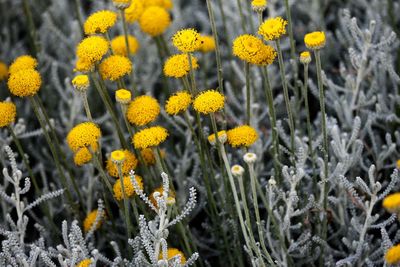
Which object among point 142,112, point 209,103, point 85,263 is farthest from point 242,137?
point 85,263

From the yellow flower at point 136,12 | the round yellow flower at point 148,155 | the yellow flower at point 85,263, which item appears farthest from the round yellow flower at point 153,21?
the yellow flower at point 85,263

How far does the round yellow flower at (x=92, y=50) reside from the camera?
4.08ft

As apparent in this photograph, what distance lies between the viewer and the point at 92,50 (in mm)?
1245

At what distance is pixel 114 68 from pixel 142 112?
4.9 inches

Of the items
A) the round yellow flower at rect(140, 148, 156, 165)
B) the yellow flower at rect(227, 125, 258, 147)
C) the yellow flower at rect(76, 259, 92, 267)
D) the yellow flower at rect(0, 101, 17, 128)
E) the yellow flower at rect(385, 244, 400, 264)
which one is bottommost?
the yellow flower at rect(385, 244, 400, 264)

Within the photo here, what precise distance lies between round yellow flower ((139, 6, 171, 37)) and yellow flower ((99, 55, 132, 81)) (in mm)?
287

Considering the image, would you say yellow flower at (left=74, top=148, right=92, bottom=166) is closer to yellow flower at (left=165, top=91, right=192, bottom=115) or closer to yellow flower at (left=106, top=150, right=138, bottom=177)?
yellow flower at (left=106, top=150, right=138, bottom=177)

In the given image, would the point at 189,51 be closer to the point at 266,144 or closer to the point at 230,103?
the point at 266,144

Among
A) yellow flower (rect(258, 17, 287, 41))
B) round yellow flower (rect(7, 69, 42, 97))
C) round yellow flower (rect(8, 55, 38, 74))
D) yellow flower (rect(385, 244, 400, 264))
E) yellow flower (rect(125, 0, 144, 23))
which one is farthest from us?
yellow flower (rect(125, 0, 144, 23))

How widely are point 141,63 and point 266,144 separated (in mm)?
683

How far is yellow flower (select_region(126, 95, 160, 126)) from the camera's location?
4.18 feet

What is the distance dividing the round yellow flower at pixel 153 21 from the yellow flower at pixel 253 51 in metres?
0.42

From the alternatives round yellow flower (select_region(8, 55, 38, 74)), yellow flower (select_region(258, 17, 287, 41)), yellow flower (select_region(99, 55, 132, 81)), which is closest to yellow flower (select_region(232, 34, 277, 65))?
yellow flower (select_region(258, 17, 287, 41))

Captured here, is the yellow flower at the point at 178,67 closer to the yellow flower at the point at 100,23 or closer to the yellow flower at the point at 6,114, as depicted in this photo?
the yellow flower at the point at 100,23
